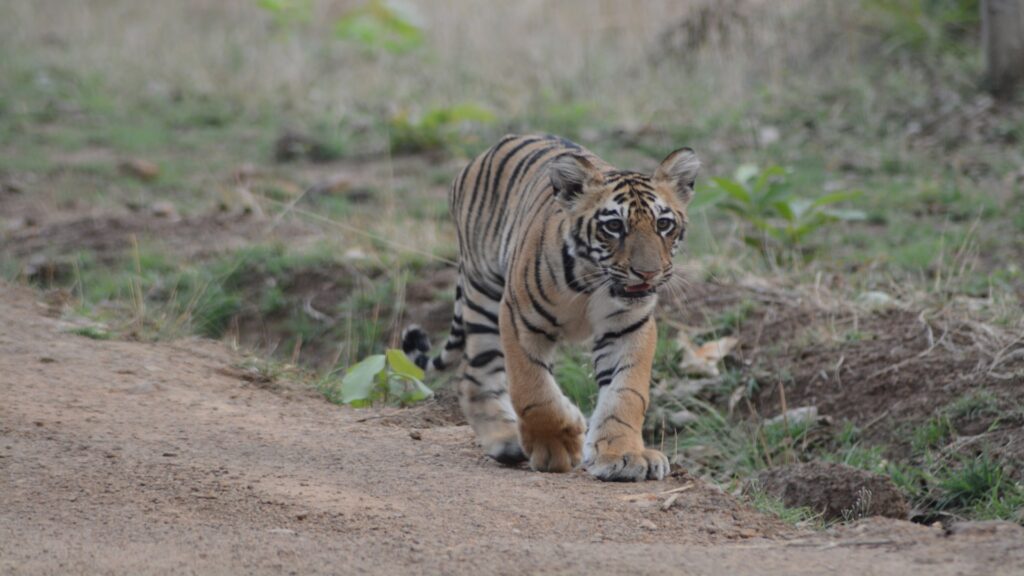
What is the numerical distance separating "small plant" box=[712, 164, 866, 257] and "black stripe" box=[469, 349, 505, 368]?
2226mm

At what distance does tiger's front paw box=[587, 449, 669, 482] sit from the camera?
14.1 ft

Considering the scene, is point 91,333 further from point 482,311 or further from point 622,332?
point 622,332

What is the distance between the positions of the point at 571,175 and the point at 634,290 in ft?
1.54

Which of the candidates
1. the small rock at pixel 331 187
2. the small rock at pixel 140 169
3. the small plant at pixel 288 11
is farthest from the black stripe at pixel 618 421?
the small plant at pixel 288 11

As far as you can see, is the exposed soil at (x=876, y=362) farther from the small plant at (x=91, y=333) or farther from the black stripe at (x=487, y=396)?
the small plant at (x=91, y=333)

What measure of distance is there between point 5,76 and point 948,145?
927 cm

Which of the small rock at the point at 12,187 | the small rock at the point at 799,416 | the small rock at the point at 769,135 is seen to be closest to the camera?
the small rock at the point at 799,416

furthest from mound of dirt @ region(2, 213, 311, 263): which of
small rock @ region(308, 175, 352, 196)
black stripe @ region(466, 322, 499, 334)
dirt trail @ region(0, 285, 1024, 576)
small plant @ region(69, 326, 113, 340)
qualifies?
black stripe @ region(466, 322, 499, 334)

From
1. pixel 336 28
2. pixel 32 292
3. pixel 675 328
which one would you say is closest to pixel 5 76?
pixel 336 28

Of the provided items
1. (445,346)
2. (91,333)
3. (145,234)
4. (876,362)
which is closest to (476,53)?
(145,234)

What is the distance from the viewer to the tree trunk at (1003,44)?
31.3 feet

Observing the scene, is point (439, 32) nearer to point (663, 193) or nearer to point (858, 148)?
point (858, 148)

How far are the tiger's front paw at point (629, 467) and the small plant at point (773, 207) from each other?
2.85m

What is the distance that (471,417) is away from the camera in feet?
16.6
